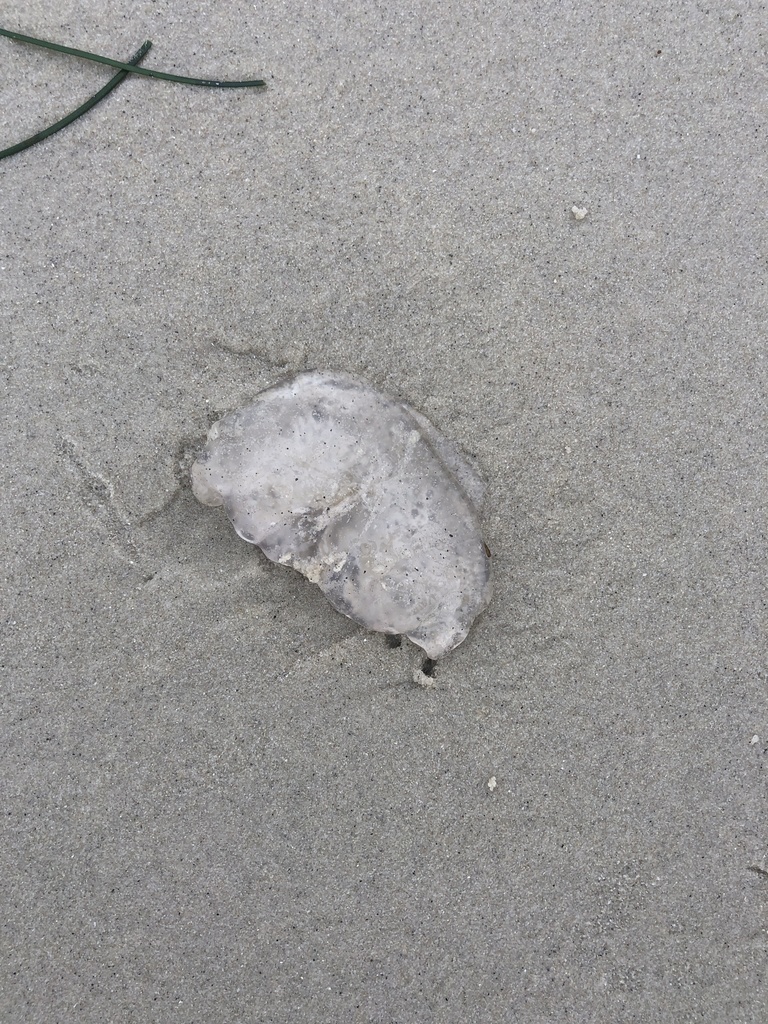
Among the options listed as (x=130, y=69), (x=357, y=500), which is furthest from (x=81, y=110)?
→ (x=357, y=500)

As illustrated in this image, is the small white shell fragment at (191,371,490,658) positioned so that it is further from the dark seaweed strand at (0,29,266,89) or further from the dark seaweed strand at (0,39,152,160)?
the dark seaweed strand at (0,39,152,160)

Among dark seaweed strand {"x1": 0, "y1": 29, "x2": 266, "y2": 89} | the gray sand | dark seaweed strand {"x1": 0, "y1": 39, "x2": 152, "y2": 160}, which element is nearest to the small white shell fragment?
the gray sand

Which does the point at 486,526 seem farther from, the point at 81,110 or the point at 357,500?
the point at 81,110

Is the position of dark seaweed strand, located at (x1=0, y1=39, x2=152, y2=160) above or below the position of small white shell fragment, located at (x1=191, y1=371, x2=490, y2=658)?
above

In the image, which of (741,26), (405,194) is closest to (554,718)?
(405,194)

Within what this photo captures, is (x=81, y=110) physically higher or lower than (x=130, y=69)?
lower

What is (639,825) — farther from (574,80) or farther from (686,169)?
(574,80)
